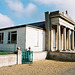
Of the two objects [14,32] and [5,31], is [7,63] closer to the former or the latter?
[14,32]

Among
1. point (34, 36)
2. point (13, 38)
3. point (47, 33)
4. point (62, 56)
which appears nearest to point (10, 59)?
point (13, 38)

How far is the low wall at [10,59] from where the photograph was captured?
29.5ft

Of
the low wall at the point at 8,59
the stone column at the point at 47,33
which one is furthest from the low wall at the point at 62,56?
the low wall at the point at 8,59

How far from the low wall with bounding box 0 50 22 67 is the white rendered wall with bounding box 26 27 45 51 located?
274 cm

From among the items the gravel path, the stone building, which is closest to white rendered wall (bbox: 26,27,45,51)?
the stone building

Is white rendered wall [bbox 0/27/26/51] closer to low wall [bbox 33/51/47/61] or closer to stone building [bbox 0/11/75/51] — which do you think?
stone building [bbox 0/11/75/51]

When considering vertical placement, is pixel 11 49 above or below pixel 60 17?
below

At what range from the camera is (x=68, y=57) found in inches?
527

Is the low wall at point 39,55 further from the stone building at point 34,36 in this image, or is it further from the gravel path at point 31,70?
the gravel path at point 31,70

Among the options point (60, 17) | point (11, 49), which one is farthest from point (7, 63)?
point (60, 17)

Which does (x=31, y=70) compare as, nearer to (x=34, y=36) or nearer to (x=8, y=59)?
(x=8, y=59)

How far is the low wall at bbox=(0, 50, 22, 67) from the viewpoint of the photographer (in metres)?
8.99

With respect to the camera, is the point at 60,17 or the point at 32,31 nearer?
the point at 32,31

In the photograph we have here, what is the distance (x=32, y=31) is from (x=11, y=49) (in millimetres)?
3872
